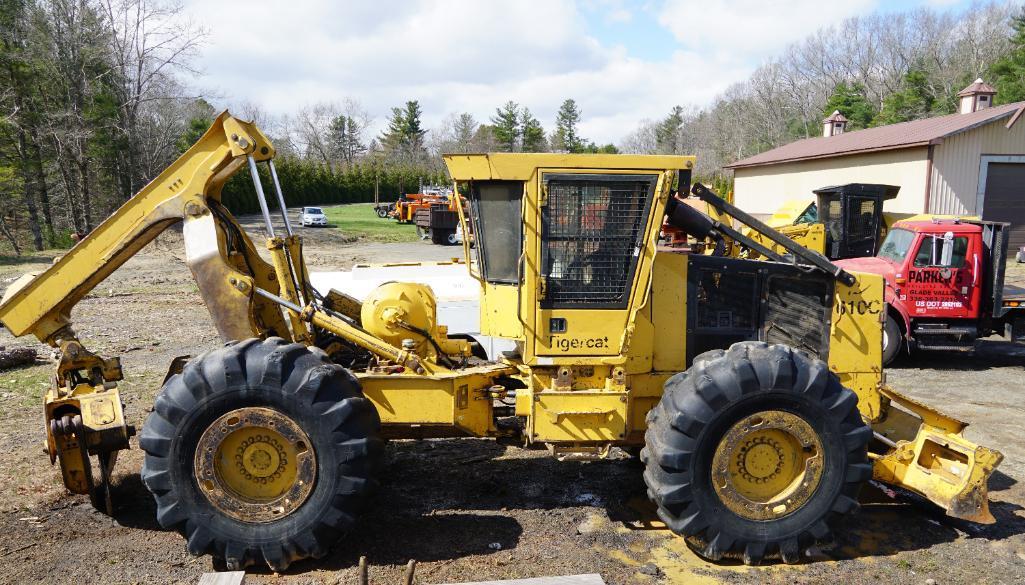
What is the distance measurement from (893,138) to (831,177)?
11.3 feet

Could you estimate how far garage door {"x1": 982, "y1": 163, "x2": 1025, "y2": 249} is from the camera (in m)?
21.6

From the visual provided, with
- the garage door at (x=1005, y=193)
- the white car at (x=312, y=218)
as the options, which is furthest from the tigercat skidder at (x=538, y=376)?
the white car at (x=312, y=218)

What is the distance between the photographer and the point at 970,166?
21.4 meters

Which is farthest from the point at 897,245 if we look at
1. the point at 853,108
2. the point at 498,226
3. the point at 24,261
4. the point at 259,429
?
the point at 853,108

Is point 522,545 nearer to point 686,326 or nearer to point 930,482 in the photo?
point 686,326

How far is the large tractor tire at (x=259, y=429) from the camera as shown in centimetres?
431

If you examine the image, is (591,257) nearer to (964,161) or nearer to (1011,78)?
(964,161)

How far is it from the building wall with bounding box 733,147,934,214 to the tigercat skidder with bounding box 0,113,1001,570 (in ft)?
64.2

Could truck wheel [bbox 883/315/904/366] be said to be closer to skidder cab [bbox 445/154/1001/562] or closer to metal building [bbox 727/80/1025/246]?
skidder cab [bbox 445/154/1001/562]

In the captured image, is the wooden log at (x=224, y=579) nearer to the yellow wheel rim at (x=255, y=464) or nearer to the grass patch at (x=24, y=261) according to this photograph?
the yellow wheel rim at (x=255, y=464)

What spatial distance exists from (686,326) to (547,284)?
110 cm

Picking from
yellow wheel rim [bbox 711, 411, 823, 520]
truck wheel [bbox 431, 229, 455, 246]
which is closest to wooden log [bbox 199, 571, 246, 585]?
yellow wheel rim [bbox 711, 411, 823, 520]

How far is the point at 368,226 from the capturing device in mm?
38250

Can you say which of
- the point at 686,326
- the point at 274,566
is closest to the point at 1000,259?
the point at 686,326
